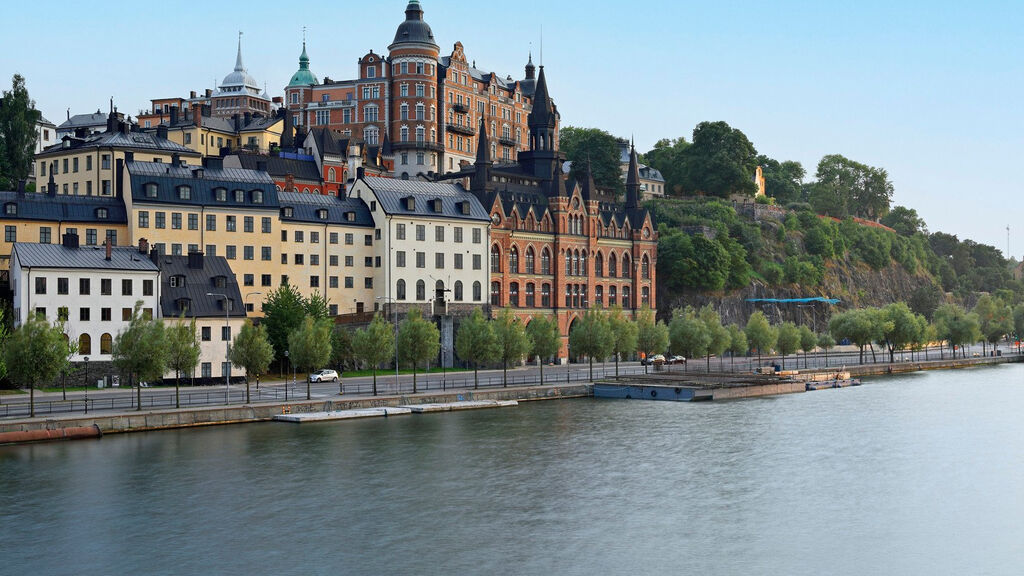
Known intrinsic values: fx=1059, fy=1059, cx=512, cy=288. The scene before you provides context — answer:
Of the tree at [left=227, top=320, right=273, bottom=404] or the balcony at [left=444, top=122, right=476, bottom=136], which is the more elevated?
the balcony at [left=444, top=122, right=476, bottom=136]

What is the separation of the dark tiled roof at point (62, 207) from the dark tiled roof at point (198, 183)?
11.9 ft

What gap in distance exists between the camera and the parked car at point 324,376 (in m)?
89.6

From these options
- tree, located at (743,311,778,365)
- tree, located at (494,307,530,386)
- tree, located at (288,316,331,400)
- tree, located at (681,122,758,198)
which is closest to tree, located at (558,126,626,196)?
tree, located at (681,122,758,198)

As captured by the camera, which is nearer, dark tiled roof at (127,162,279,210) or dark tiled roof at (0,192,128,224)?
dark tiled roof at (0,192,128,224)

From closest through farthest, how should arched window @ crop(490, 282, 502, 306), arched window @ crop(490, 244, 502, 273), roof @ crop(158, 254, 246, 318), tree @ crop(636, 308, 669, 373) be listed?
roof @ crop(158, 254, 246, 318), tree @ crop(636, 308, 669, 373), arched window @ crop(490, 282, 502, 306), arched window @ crop(490, 244, 502, 273)

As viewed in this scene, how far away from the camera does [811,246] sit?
598 ft

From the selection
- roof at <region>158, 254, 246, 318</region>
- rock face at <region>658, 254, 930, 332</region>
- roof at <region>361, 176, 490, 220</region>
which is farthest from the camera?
rock face at <region>658, 254, 930, 332</region>

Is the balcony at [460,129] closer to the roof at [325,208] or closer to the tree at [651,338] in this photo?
the roof at [325,208]

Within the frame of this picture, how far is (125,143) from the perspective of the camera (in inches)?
4557

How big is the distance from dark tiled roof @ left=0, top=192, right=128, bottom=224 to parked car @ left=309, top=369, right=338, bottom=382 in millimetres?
24221

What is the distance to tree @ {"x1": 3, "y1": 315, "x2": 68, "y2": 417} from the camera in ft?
208

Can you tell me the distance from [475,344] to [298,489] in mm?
42445

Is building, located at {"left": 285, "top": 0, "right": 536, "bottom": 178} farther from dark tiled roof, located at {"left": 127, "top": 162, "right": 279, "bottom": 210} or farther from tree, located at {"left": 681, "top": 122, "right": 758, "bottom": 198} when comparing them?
dark tiled roof, located at {"left": 127, "top": 162, "right": 279, "bottom": 210}

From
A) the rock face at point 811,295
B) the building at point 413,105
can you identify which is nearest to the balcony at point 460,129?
the building at point 413,105
